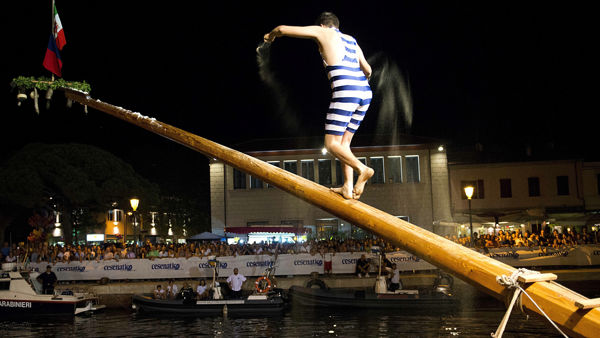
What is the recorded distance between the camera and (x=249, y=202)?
42062 millimetres

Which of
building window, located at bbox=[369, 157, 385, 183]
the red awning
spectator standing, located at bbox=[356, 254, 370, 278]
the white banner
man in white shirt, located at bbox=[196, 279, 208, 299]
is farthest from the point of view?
building window, located at bbox=[369, 157, 385, 183]

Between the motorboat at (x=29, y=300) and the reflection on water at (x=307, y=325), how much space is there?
43cm

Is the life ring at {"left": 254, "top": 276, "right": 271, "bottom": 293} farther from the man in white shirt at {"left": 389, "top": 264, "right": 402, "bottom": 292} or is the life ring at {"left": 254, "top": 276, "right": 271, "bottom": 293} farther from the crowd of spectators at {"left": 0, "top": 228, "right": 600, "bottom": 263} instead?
the man in white shirt at {"left": 389, "top": 264, "right": 402, "bottom": 292}

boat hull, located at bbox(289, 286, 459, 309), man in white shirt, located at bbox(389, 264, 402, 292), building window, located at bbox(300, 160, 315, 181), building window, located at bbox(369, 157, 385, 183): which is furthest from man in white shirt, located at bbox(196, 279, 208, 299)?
building window, located at bbox(369, 157, 385, 183)

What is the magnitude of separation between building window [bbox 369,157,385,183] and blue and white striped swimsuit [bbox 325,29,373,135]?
38068 millimetres

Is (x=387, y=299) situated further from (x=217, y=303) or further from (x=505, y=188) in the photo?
(x=505, y=188)

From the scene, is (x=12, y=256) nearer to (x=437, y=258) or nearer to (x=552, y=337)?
(x=552, y=337)

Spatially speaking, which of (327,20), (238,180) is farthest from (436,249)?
(238,180)

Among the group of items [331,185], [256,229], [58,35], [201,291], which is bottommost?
[201,291]

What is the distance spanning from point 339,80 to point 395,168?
128 feet

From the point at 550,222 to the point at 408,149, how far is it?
11.9 metres

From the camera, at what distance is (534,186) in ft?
144

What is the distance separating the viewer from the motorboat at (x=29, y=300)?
2186cm

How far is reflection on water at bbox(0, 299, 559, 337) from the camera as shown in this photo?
16734mm
